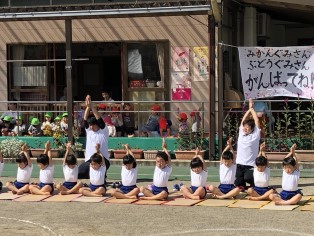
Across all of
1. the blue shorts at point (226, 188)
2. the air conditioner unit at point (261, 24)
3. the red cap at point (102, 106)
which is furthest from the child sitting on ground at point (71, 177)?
the air conditioner unit at point (261, 24)

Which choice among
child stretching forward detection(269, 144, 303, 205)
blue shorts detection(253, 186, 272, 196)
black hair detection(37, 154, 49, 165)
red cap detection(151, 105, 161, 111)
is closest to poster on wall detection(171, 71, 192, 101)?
red cap detection(151, 105, 161, 111)

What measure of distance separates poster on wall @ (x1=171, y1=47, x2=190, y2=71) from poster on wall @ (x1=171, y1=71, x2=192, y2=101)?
169 mm

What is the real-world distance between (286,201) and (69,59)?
307 inches

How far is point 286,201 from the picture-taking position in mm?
11484

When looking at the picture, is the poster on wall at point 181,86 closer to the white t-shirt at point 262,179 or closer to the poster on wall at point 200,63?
the poster on wall at point 200,63

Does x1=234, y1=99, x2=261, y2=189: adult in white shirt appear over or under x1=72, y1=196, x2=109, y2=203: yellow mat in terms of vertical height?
over

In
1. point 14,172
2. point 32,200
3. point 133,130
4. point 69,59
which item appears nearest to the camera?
point 32,200

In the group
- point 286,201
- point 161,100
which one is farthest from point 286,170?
point 161,100

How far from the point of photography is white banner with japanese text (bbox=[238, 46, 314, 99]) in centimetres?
1597

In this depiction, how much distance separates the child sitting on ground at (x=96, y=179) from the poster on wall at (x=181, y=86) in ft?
22.4

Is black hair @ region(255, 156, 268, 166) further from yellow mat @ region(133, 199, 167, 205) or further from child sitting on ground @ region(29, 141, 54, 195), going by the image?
child sitting on ground @ region(29, 141, 54, 195)

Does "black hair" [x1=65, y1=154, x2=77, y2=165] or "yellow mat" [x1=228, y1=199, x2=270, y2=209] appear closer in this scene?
"yellow mat" [x1=228, y1=199, x2=270, y2=209]

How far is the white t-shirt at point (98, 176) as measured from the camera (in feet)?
42.0

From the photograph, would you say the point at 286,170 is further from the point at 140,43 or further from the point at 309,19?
the point at 309,19
